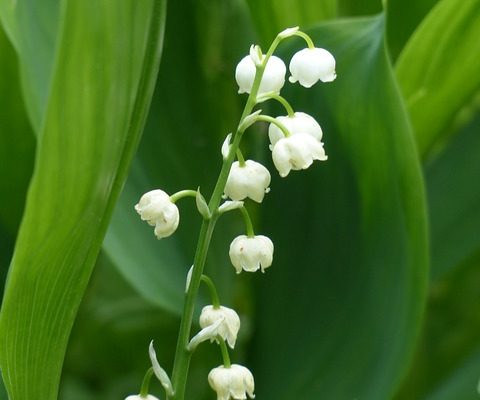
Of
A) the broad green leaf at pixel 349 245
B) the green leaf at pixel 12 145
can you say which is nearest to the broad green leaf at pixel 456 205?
the broad green leaf at pixel 349 245

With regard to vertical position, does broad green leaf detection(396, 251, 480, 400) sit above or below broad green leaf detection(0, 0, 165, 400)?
below

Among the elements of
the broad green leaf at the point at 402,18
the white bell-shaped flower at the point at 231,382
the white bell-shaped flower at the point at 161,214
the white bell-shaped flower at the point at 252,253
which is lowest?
the white bell-shaped flower at the point at 231,382

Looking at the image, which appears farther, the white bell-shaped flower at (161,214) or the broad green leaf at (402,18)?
the broad green leaf at (402,18)

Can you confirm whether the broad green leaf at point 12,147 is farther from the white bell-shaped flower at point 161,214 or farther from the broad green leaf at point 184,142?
the white bell-shaped flower at point 161,214

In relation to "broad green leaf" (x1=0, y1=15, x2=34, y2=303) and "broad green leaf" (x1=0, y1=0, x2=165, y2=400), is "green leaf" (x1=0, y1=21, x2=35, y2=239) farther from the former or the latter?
"broad green leaf" (x1=0, y1=0, x2=165, y2=400)

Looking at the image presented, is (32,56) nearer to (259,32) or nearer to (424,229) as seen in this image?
(259,32)

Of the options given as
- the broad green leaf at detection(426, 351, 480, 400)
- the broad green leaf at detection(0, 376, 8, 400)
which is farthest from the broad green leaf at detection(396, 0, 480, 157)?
the broad green leaf at detection(0, 376, 8, 400)

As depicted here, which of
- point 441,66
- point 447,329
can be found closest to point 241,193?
point 441,66

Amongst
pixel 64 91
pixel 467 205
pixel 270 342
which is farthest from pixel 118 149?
pixel 467 205
